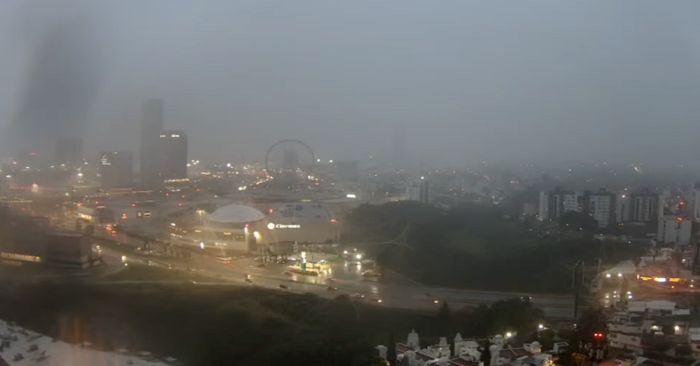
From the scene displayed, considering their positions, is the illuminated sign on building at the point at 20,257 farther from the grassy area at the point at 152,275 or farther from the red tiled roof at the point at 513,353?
the red tiled roof at the point at 513,353

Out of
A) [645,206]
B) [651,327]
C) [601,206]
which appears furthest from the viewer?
[601,206]

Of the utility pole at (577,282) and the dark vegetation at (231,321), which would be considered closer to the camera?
the dark vegetation at (231,321)

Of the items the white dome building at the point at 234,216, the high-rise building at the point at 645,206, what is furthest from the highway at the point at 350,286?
the high-rise building at the point at 645,206

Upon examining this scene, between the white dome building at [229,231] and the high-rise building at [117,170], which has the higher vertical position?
the high-rise building at [117,170]

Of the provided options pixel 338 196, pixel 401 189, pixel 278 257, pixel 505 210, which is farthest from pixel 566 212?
pixel 278 257

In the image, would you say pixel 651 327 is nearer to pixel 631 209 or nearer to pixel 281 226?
pixel 631 209

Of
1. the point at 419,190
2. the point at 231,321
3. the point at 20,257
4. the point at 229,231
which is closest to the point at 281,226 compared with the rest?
the point at 229,231
